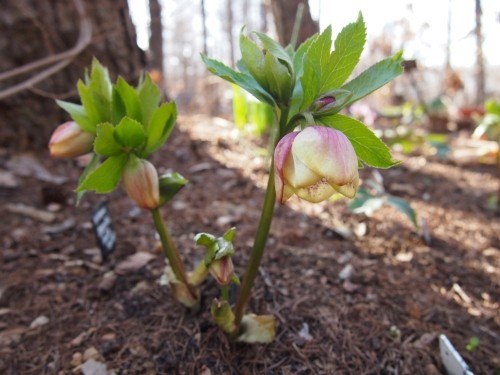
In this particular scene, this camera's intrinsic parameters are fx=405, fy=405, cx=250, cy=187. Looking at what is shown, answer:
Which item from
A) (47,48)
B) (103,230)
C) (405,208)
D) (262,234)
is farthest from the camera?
(47,48)

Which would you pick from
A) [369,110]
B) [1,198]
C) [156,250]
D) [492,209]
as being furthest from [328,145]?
[369,110]

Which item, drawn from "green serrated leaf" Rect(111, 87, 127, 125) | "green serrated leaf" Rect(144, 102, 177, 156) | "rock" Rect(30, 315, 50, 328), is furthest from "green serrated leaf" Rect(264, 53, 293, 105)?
"rock" Rect(30, 315, 50, 328)

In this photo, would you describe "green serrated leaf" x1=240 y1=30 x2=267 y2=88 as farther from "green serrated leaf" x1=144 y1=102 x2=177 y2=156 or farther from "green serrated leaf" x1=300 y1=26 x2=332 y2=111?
"green serrated leaf" x1=144 y1=102 x2=177 y2=156

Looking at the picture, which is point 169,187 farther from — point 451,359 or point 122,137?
point 451,359

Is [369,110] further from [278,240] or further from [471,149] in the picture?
[278,240]

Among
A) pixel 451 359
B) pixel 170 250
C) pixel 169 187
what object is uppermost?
pixel 169 187

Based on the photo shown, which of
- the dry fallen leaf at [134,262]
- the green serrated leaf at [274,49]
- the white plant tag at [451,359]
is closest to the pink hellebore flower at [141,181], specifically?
the green serrated leaf at [274,49]

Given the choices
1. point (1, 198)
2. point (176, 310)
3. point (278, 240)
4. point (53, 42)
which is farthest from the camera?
point (53, 42)

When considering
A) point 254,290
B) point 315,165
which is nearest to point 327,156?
point 315,165
